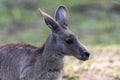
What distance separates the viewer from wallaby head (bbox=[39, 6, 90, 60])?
989cm

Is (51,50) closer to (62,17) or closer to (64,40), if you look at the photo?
(64,40)

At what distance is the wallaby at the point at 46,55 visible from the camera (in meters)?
9.98

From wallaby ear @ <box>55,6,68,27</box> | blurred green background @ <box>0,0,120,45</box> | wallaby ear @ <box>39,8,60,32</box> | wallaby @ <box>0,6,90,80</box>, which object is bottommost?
wallaby @ <box>0,6,90,80</box>

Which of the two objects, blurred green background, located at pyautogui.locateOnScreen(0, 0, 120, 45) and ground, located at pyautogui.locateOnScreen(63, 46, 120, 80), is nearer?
ground, located at pyautogui.locateOnScreen(63, 46, 120, 80)

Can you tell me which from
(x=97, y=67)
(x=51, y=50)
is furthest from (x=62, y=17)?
(x=97, y=67)

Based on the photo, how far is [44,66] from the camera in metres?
10.2

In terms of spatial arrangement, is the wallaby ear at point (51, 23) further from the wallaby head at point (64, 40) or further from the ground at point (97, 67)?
the ground at point (97, 67)

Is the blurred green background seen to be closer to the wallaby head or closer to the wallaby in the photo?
the wallaby

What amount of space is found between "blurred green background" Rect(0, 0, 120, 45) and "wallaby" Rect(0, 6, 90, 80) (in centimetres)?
807

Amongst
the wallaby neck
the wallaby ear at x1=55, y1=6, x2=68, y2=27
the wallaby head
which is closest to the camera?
the wallaby head

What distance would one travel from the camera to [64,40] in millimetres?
10031

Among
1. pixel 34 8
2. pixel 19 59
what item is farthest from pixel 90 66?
pixel 34 8

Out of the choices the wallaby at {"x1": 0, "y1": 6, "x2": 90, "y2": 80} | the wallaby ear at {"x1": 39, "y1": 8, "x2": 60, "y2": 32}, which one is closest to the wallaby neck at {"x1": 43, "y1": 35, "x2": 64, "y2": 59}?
the wallaby at {"x1": 0, "y1": 6, "x2": 90, "y2": 80}

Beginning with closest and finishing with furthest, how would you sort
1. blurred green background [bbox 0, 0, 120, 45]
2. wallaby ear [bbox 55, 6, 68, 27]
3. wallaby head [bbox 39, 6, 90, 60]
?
wallaby head [bbox 39, 6, 90, 60], wallaby ear [bbox 55, 6, 68, 27], blurred green background [bbox 0, 0, 120, 45]
